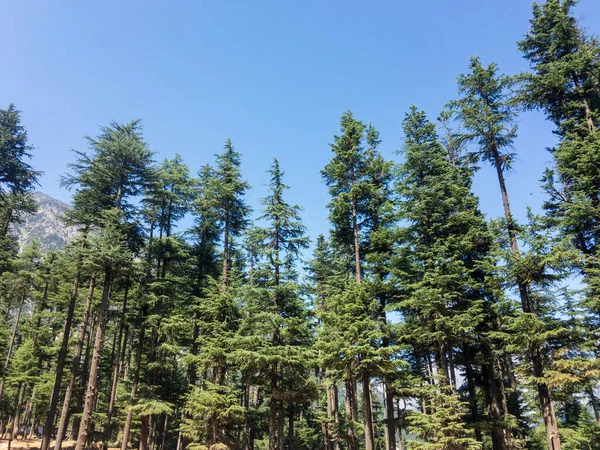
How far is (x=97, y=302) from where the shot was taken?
26.3 m

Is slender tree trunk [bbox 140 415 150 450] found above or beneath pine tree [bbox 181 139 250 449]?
beneath

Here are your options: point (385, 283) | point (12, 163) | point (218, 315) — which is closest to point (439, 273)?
point (385, 283)

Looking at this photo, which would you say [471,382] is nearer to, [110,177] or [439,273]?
[439,273]

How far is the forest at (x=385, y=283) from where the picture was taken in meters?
15.5

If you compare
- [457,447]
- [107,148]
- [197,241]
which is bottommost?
[457,447]

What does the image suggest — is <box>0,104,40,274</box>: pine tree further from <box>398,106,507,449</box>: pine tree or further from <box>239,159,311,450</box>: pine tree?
<box>398,106,507,449</box>: pine tree

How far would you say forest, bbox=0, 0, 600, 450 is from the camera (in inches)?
611

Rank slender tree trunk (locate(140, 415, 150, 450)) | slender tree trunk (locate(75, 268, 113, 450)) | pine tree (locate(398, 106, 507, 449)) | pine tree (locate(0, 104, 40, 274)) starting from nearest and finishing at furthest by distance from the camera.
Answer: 1. pine tree (locate(398, 106, 507, 449))
2. slender tree trunk (locate(75, 268, 113, 450))
3. slender tree trunk (locate(140, 415, 150, 450))
4. pine tree (locate(0, 104, 40, 274))

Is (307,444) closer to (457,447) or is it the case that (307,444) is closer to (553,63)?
(457,447)

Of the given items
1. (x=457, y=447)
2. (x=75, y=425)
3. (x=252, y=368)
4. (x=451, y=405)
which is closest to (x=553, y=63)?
(x=451, y=405)

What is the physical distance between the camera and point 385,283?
18359 mm

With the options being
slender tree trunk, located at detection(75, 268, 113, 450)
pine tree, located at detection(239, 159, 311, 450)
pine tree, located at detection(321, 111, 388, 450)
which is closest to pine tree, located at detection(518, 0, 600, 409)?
pine tree, located at detection(321, 111, 388, 450)

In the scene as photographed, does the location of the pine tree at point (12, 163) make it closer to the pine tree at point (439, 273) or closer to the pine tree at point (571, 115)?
the pine tree at point (439, 273)

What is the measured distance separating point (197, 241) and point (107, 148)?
913cm
